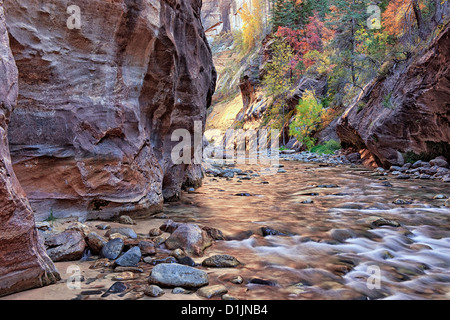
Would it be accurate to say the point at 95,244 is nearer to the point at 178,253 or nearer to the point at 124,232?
the point at 124,232

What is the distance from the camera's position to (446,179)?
962cm

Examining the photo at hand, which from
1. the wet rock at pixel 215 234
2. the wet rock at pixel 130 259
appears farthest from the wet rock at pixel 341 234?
the wet rock at pixel 130 259

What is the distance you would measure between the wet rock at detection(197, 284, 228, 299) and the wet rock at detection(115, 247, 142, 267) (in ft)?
3.18

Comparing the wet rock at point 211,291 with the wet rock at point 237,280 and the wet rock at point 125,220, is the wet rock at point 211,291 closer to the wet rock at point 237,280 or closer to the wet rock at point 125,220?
the wet rock at point 237,280

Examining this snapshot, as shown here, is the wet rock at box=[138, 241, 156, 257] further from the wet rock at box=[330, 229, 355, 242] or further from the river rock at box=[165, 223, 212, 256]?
the wet rock at box=[330, 229, 355, 242]

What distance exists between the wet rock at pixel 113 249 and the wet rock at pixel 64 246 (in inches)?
9.9

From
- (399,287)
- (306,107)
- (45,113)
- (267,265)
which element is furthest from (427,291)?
(306,107)

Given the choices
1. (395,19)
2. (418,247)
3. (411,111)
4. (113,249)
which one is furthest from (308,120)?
(113,249)

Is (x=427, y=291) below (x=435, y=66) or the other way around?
below

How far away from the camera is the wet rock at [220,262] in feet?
11.6

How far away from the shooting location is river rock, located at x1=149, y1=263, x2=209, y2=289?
9.48 feet

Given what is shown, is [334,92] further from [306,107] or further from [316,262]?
[316,262]

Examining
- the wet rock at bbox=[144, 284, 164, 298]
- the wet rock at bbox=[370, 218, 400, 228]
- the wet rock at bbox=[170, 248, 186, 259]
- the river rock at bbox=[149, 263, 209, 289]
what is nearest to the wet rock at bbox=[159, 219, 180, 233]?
the wet rock at bbox=[170, 248, 186, 259]

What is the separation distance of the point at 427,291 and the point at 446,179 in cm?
807
